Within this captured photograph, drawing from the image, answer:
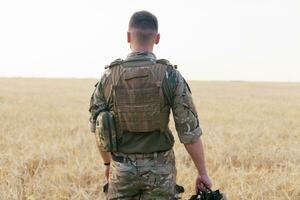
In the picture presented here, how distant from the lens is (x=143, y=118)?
3.54 metres

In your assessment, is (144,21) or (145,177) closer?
(144,21)

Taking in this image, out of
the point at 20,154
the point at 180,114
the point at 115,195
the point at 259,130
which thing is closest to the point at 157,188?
the point at 115,195

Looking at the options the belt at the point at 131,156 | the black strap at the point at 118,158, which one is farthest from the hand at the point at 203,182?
the black strap at the point at 118,158

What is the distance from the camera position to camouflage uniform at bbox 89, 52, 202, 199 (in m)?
3.49

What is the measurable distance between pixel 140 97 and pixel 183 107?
0.31 meters

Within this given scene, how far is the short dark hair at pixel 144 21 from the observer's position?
11.4 ft

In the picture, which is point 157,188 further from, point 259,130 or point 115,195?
point 259,130

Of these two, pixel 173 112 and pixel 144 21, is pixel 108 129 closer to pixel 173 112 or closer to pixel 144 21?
pixel 173 112

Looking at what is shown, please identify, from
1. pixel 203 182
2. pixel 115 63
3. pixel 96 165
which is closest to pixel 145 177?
pixel 203 182

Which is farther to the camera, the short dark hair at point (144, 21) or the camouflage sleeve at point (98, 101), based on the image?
the camouflage sleeve at point (98, 101)

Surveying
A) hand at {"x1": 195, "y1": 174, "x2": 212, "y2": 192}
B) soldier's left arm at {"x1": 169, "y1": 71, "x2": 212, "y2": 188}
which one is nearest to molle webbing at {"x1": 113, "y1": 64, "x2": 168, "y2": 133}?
soldier's left arm at {"x1": 169, "y1": 71, "x2": 212, "y2": 188}

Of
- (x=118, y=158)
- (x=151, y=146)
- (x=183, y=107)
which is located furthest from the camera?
(x=118, y=158)

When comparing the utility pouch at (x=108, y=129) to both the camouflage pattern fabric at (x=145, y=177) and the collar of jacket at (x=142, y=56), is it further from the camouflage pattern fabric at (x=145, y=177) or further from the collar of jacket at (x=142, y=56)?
the collar of jacket at (x=142, y=56)

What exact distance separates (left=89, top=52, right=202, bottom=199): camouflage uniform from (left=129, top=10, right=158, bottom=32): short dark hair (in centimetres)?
19
